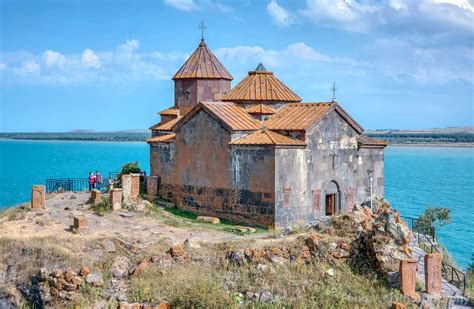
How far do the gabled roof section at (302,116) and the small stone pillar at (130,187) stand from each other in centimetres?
528

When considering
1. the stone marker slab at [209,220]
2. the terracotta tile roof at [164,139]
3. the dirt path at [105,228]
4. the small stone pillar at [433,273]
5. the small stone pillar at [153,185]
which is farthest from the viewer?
the small stone pillar at [153,185]

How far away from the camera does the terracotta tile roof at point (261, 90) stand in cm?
2325

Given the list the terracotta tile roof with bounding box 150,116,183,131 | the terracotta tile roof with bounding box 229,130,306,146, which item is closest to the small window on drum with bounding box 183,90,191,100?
the terracotta tile roof with bounding box 150,116,183,131

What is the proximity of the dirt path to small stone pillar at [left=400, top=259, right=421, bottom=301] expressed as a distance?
168 inches

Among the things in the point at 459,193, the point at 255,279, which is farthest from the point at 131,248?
the point at 459,193

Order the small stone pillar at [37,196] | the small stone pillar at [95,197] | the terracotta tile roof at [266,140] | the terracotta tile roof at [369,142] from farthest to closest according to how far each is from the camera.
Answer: the small stone pillar at [95,197] < the terracotta tile roof at [369,142] < the small stone pillar at [37,196] < the terracotta tile roof at [266,140]

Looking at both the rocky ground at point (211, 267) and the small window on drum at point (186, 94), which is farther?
the small window on drum at point (186, 94)

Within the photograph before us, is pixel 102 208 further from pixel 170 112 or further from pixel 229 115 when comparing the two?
pixel 170 112

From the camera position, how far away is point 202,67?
2636cm

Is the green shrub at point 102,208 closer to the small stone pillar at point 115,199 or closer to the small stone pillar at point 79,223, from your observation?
the small stone pillar at point 115,199

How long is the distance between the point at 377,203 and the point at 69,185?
13593 millimetres

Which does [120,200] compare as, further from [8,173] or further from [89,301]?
[8,173]

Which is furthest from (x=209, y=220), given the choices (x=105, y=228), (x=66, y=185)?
(x=66, y=185)

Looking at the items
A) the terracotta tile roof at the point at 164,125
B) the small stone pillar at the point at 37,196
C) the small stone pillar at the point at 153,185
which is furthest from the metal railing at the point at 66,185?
the small stone pillar at the point at 37,196
